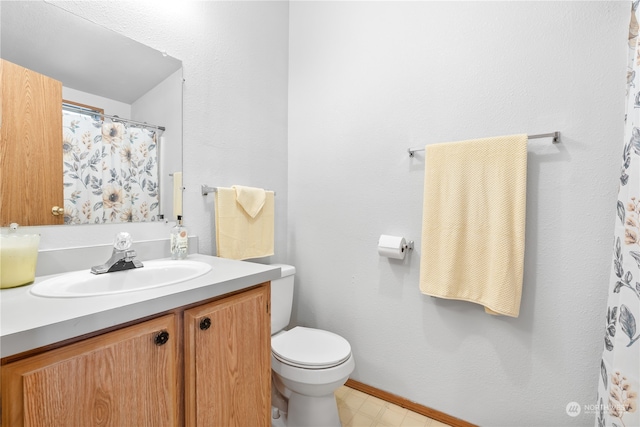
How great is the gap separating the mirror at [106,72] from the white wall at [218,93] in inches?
1.8

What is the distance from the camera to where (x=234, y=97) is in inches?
63.7

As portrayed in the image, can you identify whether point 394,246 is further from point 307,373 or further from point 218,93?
point 218,93

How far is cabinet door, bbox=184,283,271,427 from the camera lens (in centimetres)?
80

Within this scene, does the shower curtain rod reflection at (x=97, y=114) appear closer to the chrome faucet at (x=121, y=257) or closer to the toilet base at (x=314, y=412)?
the chrome faucet at (x=121, y=257)

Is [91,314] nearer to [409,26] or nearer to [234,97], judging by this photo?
[234,97]

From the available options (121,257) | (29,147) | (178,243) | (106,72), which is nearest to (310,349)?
(178,243)

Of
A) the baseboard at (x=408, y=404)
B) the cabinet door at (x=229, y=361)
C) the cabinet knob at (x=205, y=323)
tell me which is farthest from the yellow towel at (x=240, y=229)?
the baseboard at (x=408, y=404)

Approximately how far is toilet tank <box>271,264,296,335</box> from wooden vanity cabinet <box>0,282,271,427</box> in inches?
21.8

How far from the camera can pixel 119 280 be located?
98 cm

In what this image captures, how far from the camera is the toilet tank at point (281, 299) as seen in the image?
1588 mm

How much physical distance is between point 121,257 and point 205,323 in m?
0.47

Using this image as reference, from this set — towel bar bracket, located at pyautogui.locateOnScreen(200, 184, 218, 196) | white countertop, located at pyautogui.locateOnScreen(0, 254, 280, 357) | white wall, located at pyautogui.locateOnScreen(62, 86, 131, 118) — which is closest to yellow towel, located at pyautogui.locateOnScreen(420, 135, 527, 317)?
white countertop, located at pyautogui.locateOnScreen(0, 254, 280, 357)

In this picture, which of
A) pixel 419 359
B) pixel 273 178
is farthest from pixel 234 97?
pixel 419 359

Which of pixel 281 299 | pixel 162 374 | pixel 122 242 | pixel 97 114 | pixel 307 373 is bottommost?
pixel 307 373
